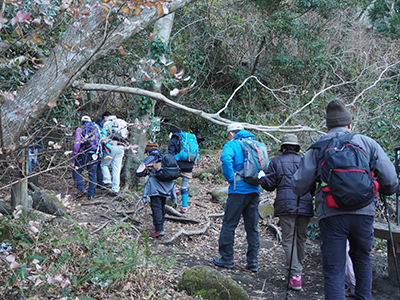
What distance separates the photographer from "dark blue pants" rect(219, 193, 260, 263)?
5.22m

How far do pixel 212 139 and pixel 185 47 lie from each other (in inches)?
148

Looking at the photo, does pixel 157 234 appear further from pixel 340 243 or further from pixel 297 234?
pixel 340 243

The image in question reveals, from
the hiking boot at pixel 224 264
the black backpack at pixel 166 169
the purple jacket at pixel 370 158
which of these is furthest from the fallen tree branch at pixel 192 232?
the purple jacket at pixel 370 158

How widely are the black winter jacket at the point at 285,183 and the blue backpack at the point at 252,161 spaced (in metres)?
0.22

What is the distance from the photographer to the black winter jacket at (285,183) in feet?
15.3

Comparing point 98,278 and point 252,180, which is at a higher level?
point 252,180

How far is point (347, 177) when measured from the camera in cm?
305

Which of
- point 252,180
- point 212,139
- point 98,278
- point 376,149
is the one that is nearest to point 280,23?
point 212,139

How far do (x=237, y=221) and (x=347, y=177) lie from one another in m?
2.47

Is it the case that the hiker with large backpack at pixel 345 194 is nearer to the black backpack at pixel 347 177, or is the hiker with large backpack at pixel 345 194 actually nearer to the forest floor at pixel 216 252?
the black backpack at pixel 347 177

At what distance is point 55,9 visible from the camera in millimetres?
5133

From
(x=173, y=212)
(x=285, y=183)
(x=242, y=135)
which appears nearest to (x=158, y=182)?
(x=173, y=212)

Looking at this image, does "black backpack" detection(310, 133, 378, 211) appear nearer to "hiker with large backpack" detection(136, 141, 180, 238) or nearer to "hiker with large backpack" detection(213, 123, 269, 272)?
"hiker with large backpack" detection(213, 123, 269, 272)

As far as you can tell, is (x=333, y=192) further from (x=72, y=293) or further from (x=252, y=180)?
(x=72, y=293)
